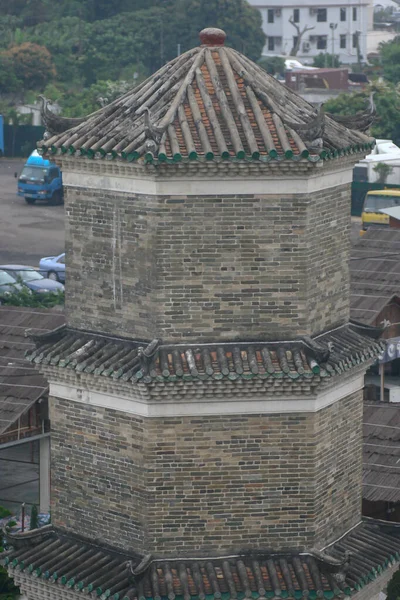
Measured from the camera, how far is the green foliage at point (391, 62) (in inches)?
4028

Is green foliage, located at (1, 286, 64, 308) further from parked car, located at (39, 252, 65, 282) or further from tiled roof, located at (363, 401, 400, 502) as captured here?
tiled roof, located at (363, 401, 400, 502)

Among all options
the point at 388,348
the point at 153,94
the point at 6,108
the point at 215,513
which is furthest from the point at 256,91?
the point at 6,108

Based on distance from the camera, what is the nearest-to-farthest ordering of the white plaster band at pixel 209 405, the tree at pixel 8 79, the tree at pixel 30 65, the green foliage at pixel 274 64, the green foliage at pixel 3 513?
the white plaster band at pixel 209 405 < the green foliage at pixel 3 513 < the tree at pixel 8 79 < the tree at pixel 30 65 < the green foliage at pixel 274 64

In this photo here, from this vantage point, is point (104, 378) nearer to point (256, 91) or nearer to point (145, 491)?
point (145, 491)

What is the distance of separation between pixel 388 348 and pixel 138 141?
19916 mm

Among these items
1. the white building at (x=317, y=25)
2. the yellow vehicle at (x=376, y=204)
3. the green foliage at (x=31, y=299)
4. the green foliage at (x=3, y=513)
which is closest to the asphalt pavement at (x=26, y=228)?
the yellow vehicle at (x=376, y=204)

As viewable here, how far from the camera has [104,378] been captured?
1817 cm

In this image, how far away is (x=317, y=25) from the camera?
436 ft

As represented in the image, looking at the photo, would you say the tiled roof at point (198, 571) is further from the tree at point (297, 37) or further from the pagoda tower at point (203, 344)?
the tree at point (297, 37)

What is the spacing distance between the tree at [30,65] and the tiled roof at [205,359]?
268ft

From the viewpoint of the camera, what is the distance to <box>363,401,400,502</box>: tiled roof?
25922 mm

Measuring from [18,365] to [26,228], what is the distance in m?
39.8

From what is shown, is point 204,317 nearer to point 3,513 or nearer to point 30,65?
point 3,513

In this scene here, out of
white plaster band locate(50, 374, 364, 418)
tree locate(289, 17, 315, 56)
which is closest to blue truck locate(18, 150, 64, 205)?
white plaster band locate(50, 374, 364, 418)
